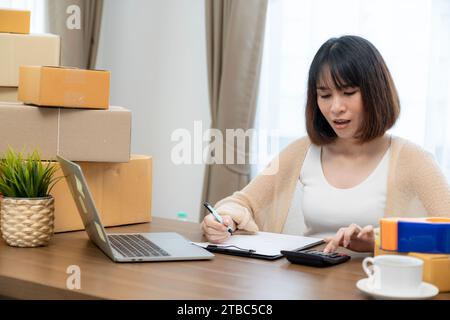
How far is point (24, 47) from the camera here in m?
2.11

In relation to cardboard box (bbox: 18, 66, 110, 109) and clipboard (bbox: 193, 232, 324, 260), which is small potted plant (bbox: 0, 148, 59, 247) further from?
clipboard (bbox: 193, 232, 324, 260)

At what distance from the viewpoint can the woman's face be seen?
6.45 feet

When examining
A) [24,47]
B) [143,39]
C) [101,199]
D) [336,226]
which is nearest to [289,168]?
[336,226]

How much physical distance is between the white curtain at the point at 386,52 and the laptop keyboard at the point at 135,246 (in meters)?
1.70

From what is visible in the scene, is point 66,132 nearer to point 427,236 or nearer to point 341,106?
point 341,106

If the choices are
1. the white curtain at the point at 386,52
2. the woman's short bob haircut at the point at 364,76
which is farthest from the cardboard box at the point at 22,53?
the white curtain at the point at 386,52

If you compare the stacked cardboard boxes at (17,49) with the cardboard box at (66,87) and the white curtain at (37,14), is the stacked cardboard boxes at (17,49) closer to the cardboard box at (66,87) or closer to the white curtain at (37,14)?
the cardboard box at (66,87)

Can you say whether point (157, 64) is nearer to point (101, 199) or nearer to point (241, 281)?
point (101, 199)

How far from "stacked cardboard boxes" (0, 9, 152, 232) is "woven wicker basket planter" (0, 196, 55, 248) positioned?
202 mm

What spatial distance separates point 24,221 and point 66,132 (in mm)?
311

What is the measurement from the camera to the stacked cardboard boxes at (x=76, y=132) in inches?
69.6

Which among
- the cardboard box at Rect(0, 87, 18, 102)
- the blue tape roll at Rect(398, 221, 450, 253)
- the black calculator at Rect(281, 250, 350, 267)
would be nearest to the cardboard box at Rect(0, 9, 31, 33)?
the cardboard box at Rect(0, 87, 18, 102)

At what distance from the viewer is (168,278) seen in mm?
1306

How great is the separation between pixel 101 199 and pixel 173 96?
7.18 feet
